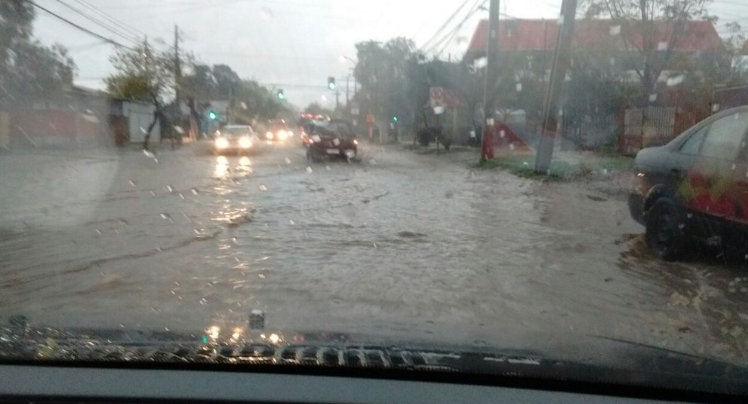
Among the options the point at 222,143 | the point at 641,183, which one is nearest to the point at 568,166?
the point at 641,183

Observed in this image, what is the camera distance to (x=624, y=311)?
712 cm

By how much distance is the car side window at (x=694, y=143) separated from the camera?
8766mm

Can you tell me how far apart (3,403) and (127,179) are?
18859 mm

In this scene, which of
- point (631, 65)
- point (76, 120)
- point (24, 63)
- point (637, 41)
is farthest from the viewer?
point (76, 120)

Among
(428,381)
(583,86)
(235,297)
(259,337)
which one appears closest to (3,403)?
(259,337)

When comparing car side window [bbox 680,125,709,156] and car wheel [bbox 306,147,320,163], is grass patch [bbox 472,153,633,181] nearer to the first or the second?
car wheel [bbox 306,147,320,163]

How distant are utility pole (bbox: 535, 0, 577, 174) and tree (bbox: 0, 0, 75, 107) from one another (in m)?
14.6

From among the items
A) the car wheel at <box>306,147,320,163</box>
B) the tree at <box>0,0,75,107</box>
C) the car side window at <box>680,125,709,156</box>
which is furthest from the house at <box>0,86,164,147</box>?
the car side window at <box>680,125,709,156</box>

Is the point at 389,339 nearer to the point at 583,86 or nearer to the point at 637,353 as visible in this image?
the point at 637,353

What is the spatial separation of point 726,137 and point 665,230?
131 centimetres

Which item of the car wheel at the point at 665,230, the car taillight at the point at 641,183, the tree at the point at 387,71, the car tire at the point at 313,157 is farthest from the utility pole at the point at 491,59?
the tree at the point at 387,71

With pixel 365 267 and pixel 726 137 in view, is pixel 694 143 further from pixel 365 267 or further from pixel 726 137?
pixel 365 267

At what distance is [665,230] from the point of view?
30.4 ft

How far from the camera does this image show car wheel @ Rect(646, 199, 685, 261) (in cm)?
904
